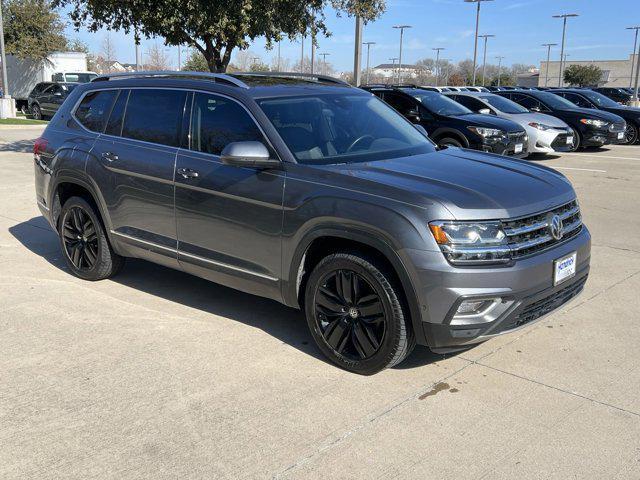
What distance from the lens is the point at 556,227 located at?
401cm

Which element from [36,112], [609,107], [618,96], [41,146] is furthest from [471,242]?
[618,96]

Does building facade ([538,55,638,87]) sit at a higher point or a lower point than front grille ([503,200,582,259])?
higher

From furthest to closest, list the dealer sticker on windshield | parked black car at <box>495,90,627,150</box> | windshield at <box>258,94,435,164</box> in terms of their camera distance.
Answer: parked black car at <box>495,90,627,150</box> → windshield at <box>258,94,435,164</box> → the dealer sticker on windshield

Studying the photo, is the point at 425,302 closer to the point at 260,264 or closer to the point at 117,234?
the point at 260,264

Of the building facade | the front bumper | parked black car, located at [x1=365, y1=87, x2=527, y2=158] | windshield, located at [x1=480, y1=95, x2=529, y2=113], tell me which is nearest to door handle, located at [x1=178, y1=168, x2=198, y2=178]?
the front bumper

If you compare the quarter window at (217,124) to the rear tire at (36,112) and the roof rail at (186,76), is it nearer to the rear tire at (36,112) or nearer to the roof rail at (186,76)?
the roof rail at (186,76)

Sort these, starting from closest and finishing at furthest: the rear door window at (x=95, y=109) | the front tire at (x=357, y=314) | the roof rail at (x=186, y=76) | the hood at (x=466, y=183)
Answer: the hood at (x=466, y=183) → the front tire at (x=357, y=314) → the roof rail at (x=186, y=76) → the rear door window at (x=95, y=109)

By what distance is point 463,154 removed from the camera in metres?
4.90

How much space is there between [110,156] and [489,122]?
9590 millimetres

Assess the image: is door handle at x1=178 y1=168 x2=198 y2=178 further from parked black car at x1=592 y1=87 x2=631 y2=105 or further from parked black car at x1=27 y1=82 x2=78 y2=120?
parked black car at x1=592 y1=87 x2=631 y2=105

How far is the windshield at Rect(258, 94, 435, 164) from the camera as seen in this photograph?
14.6ft

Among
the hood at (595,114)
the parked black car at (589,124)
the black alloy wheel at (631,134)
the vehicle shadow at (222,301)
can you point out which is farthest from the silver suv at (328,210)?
the black alloy wheel at (631,134)

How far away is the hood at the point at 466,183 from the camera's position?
3.70 m

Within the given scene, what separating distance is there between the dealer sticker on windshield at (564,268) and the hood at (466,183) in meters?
0.33
